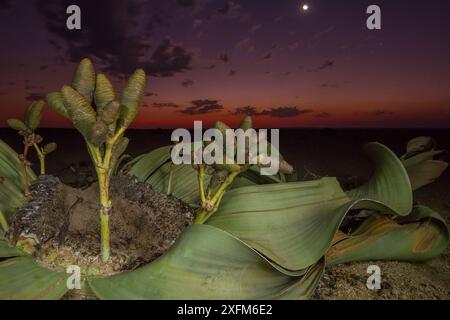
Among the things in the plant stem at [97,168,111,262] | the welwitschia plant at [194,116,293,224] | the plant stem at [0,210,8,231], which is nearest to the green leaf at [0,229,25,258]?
the plant stem at [0,210,8,231]

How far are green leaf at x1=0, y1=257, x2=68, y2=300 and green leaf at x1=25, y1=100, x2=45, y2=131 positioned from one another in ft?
1.33

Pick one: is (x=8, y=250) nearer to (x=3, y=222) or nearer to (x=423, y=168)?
(x=3, y=222)

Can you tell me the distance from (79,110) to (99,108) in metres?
0.06

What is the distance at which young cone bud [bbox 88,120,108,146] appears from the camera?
2.29 ft

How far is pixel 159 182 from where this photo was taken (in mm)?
1311

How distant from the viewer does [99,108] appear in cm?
77

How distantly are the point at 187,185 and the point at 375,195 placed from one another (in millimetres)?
591

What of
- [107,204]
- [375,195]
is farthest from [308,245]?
[107,204]

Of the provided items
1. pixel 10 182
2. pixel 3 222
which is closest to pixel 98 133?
pixel 3 222

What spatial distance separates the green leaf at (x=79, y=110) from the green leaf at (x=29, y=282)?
302 mm

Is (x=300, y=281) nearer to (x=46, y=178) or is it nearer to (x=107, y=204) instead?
(x=107, y=204)

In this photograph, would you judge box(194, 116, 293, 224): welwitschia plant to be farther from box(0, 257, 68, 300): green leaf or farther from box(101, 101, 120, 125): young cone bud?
box(0, 257, 68, 300): green leaf

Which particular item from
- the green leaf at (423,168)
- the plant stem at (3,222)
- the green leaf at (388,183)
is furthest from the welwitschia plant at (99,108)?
the green leaf at (423,168)

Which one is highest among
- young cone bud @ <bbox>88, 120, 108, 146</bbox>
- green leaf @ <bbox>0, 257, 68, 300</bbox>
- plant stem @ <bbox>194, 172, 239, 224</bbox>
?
young cone bud @ <bbox>88, 120, 108, 146</bbox>
